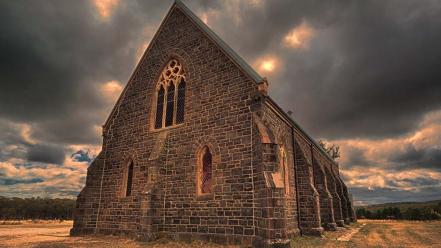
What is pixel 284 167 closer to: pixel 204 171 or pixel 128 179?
pixel 204 171

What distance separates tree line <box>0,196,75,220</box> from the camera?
182ft

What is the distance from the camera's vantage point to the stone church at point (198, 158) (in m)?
11.8

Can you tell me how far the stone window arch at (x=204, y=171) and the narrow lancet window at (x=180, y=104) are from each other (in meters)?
2.70

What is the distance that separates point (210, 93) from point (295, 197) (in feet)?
27.5

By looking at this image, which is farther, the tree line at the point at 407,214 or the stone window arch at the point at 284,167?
the tree line at the point at 407,214

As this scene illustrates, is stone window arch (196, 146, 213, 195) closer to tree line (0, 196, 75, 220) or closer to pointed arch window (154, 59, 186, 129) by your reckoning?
pointed arch window (154, 59, 186, 129)

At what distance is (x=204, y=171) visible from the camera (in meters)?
13.6

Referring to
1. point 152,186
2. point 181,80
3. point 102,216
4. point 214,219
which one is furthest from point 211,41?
point 102,216

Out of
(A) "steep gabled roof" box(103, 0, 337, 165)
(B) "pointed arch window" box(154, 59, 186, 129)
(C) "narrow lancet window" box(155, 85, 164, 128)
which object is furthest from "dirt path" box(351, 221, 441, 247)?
(C) "narrow lancet window" box(155, 85, 164, 128)

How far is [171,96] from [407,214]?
43580 millimetres

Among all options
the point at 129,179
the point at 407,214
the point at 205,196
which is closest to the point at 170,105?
the point at 129,179

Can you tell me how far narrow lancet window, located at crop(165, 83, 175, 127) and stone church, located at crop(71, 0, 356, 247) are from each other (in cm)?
7

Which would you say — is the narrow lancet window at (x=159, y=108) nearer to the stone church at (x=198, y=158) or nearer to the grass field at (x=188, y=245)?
the stone church at (x=198, y=158)

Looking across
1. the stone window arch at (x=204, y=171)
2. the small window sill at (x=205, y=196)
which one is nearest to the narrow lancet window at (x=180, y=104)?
the stone window arch at (x=204, y=171)
